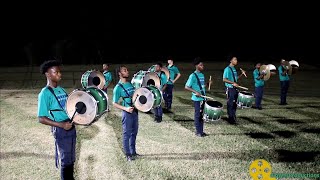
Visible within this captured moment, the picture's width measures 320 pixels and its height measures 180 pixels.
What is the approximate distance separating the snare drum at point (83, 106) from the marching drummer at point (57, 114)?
119 millimetres

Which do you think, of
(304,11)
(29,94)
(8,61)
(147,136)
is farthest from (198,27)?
(147,136)

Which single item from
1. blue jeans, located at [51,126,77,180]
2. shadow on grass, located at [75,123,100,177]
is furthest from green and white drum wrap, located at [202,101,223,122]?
blue jeans, located at [51,126,77,180]

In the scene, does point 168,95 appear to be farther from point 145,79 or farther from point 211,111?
point 211,111

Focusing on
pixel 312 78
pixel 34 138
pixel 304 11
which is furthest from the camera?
pixel 304 11

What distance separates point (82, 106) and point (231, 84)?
6.24m

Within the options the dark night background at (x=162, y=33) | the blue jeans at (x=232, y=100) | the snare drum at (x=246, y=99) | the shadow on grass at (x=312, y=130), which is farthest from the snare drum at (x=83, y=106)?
the dark night background at (x=162, y=33)

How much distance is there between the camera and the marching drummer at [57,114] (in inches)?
179

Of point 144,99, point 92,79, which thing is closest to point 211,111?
point 144,99

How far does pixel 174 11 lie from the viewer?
4781 centimetres

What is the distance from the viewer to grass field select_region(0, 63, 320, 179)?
654cm

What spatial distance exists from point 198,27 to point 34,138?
3990cm

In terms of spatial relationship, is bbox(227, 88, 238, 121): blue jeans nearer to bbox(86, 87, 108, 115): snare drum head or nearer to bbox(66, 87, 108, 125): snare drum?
bbox(86, 87, 108, 115): snare drum head

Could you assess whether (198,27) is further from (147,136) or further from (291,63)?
(147,136)

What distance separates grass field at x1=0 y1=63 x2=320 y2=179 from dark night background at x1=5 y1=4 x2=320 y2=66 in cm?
2686
